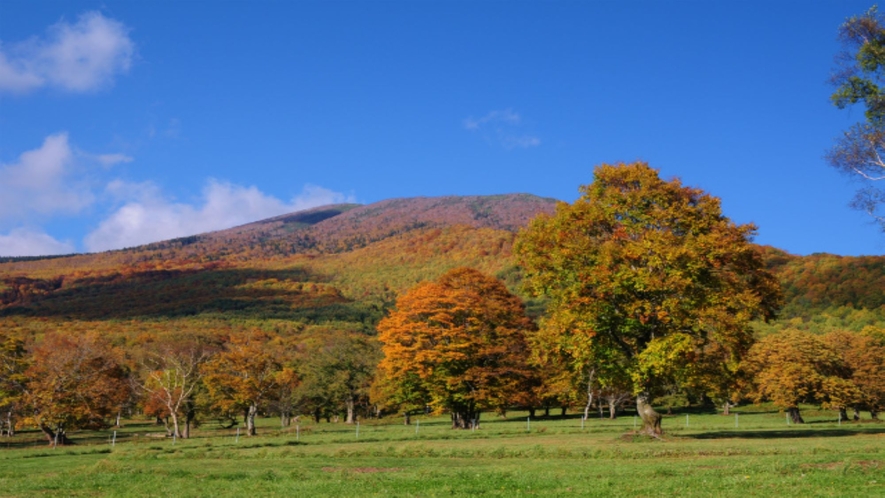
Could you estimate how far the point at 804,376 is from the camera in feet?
178

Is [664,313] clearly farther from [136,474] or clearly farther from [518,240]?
[136,474]

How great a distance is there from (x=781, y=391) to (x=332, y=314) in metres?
142

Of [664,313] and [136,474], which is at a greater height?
[664,313]

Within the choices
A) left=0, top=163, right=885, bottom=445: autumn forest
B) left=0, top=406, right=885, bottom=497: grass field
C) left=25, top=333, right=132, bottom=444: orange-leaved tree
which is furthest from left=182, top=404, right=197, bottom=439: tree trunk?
left=0, top=406, right=885, bottom=497: grass field

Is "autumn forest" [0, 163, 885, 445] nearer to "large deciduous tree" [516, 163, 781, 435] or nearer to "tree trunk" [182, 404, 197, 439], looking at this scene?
"large deciduous tree" [516, 163, 781, 435]

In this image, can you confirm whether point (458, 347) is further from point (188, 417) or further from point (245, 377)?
point (188, 417)

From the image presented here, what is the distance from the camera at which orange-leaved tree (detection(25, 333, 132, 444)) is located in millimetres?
49250

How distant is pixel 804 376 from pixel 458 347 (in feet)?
94.3

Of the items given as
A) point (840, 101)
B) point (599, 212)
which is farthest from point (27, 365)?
point (840, 101)

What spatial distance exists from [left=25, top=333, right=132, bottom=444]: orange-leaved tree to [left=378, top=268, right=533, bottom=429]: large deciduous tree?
2275cm

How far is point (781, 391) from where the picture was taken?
181 feet

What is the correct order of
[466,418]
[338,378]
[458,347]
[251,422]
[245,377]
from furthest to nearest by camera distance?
[338,378]
[245,377]
[251,422]
[466,418]
[458,347]

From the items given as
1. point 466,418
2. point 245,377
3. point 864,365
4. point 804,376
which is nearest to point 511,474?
point 466,418

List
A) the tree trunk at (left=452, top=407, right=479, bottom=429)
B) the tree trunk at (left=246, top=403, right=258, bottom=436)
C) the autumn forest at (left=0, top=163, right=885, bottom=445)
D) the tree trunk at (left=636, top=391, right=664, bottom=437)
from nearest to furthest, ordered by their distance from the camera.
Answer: the autumn forest at (left=0, top=163, right=885, bottom=445) → the tree trunk at (left=636, top=391, right=664, bottom=437) → the tree trunk at (left=452, top=407, right=479, bottom=429) → the tree trunk at (left=246, top=403, right=258, bottom=436)
